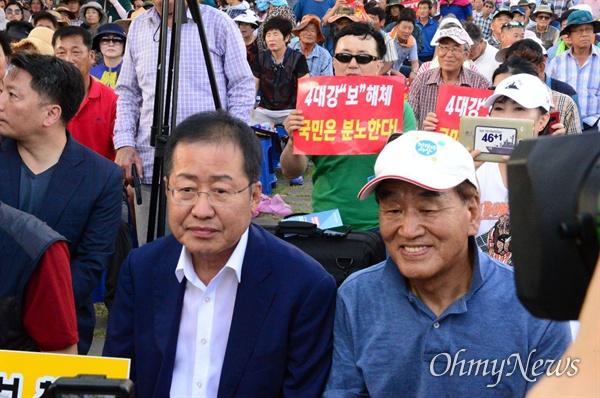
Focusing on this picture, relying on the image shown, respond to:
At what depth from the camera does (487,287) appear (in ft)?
8.13

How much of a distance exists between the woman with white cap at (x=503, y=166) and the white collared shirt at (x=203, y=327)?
1.42 meters

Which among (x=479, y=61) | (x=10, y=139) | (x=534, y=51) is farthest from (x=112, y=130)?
(x=479, y=61)

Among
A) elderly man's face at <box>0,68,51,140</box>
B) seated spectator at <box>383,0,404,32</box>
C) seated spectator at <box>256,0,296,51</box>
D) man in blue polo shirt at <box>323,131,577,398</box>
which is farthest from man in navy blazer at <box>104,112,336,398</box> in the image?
seated spectator at <box>383,0,404,32</box>

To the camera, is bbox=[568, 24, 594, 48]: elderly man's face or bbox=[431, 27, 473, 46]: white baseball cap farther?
bbox=[568, 24, 594, 48]: elderly man's face

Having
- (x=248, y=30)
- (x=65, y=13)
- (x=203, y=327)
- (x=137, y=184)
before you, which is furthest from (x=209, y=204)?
(x=65, y=13)

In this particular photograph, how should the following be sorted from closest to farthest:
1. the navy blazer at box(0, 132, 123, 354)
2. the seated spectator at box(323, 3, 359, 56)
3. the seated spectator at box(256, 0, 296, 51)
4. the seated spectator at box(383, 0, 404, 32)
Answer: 1. the navy blazer at box(0, 132, 123, 354)
2. the seated spectator at box(256, 0, 296, 51)
3. the seated spectator at box(323, 3, 359, 56)
4. the seated spectator at box(383, 0, 404, 32)

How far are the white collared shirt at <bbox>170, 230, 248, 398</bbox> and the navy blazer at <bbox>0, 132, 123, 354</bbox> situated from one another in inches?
42.4

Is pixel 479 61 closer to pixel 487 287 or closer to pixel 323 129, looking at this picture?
pixel 323 129

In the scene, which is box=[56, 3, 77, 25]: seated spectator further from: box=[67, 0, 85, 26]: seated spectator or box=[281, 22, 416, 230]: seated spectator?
box=[281, 22, 416, 230]: seated spectator

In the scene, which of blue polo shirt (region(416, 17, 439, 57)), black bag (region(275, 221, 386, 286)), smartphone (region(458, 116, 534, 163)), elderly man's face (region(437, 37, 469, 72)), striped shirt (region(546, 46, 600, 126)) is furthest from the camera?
blue polo shirt (region(416, 17, 439, 57))

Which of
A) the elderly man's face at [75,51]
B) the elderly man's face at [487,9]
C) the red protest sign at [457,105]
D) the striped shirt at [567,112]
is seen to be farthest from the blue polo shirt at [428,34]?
the red protest sign at [457,105]

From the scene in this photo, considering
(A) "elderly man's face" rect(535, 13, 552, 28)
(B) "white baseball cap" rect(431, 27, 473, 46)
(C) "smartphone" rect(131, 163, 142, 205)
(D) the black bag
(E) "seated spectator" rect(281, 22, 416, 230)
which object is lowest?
(C) "smartphone" rect(131, 163, 142, 205)

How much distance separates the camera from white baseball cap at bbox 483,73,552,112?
4.16m

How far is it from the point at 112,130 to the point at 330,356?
3.31 m
